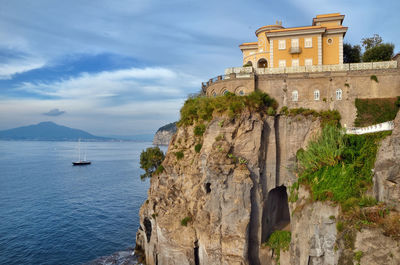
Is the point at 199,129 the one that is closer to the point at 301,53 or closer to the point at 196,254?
the point at 196,254

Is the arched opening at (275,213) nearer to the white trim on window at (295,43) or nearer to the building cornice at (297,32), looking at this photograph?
the white trim on window at (295,43)

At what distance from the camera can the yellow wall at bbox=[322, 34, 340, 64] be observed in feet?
97.0

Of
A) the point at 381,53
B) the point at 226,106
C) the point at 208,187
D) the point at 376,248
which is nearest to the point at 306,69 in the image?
the point at 226,106

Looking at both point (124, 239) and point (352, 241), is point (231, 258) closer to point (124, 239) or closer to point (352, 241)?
point (352, 241)

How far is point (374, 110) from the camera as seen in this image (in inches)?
1014

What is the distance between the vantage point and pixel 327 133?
23.1 m

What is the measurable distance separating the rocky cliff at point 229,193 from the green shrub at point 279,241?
414mm

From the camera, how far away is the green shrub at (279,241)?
24.2 meters

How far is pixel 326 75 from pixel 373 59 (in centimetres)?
1186

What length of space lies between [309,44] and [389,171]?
686 inches

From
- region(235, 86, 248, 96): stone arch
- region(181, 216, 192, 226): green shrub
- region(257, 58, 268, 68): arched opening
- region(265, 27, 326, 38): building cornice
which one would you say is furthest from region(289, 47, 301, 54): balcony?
region(181, 216, 192, 226): green shrub

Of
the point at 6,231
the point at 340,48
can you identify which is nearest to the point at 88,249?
the point at 6,231

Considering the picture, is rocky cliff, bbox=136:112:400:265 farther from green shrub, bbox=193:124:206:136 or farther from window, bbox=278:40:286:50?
window, bbox=278:40:286:50

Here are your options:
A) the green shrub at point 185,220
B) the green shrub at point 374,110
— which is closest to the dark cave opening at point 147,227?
the green shrub at point 185,220
